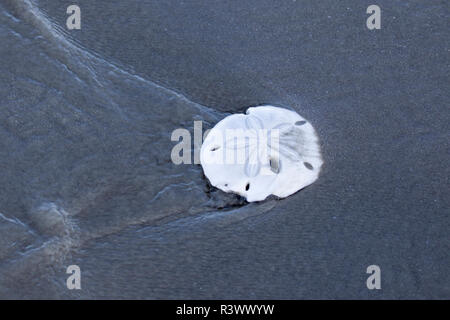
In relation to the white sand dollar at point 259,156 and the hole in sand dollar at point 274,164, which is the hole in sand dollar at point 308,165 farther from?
the hole in sand dollar at point 274,164

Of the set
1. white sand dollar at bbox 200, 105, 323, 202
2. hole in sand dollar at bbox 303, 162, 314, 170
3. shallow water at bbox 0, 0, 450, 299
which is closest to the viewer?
shallow water at bbox 0, 0, 450, 299

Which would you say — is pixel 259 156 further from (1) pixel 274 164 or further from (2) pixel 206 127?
(2) pixel 206 127

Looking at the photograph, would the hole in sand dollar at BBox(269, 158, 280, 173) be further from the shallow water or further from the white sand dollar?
the shallow water

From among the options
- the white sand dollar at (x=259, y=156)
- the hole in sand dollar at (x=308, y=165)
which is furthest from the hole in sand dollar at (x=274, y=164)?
the hole in sand dollar at (x=308, y=165)

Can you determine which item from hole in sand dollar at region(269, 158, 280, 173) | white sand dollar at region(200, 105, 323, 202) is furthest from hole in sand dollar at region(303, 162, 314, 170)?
hole in sand dollar at region(269, 158, 280, 173)

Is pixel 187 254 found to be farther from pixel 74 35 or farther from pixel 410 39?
pixel 410 39

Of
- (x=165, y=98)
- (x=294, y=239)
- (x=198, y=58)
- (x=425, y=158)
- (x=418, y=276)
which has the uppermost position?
(x=198, y=58)

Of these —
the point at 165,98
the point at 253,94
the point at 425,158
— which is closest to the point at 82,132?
the point at 165,98
